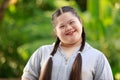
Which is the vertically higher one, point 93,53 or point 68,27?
point 68,27

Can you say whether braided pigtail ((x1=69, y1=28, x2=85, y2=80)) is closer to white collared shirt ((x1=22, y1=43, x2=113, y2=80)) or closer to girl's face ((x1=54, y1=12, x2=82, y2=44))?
white collared shirt ((x1=22, y1=43, x2=113, y2=80))


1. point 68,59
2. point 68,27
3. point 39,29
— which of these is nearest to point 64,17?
point 68,27

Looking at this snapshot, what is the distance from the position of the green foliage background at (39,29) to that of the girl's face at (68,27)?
446 cm

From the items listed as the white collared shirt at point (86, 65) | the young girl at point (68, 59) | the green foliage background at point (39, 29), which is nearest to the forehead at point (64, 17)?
the young girl at point (68, 59)

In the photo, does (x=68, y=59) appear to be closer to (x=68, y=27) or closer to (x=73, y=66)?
(x=73, y=66)

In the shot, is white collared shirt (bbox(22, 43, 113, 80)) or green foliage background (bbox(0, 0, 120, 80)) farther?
green foliage background (bbox(0, 0, 120, 80))

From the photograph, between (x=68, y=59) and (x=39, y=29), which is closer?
(x=68, y=59)

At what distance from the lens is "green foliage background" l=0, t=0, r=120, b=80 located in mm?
7109

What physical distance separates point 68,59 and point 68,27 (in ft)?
0.62

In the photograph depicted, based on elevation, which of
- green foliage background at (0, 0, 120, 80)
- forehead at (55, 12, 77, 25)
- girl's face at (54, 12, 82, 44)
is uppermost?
forehead at (55, 12, 77, 25)

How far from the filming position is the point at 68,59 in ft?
7.80

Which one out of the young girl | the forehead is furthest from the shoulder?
the forehead

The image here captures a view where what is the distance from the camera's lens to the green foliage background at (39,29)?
7.11 m

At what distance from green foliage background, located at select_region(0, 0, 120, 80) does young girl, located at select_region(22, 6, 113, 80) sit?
14.6 feet
